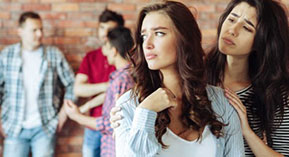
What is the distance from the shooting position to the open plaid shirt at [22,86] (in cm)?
339

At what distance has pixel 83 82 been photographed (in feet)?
11.1

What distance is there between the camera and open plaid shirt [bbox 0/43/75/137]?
3387 mm

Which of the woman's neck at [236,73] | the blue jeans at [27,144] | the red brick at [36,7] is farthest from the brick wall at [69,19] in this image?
the woman's neck at [236,73]

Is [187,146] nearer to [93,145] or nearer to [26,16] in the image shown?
[93,145]

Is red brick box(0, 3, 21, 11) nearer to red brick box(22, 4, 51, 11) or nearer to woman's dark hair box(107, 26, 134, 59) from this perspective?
red brick box(22, 4, 51, 11)

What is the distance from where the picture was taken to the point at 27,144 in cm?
346

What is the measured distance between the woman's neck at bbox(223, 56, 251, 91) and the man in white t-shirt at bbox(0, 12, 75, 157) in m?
1.92

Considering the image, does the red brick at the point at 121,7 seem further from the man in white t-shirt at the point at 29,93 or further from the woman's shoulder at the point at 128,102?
the woman's shoulder at the point at 128,102

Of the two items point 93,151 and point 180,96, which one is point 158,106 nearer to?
point 180,96

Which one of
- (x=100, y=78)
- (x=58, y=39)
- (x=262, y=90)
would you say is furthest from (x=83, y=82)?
(x=262, y=90)

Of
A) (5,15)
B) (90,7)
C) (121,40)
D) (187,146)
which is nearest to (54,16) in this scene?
(90,7)

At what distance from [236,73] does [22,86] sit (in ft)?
6.90

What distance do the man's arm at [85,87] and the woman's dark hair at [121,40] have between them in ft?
1.75

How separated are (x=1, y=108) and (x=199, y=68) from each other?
2.45m
